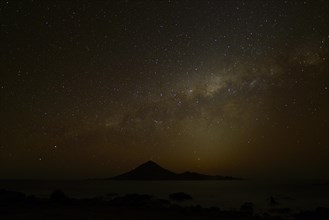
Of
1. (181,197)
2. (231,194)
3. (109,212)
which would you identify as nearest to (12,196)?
(109,212)

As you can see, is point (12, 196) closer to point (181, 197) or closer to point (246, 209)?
point (246, 209)

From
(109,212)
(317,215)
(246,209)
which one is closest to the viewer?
(109,212)

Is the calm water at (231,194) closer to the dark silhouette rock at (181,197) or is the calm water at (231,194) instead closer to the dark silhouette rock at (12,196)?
the dark silhouette rock at (181,197)

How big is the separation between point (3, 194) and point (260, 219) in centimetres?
3424

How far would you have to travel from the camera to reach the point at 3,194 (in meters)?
46.3

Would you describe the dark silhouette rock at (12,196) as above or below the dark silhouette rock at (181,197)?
above

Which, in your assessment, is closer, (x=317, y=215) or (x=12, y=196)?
(x=317, y=215)

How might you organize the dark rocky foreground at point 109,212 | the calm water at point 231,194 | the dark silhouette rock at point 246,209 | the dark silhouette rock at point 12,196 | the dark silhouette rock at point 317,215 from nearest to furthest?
1. the dark rocky foreground at point 109,212
2. the dark silhouette rock at point 317,215
3. the dark silhouette rock at point 246,209
4. the dark silhouette rock at point 12,196
5. the calm water at point 231,194

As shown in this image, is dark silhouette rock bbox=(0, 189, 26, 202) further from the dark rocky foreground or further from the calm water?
the calm water

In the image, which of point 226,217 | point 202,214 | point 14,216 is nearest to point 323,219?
point 226,217

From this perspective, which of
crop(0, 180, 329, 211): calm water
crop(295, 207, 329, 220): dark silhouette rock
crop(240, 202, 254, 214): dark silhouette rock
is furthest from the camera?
crop(0, 180, 329, 211): calm water

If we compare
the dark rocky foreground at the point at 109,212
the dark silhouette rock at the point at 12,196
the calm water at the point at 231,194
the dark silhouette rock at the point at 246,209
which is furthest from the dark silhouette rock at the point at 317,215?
the dark silhouette rock at the point at 12,196

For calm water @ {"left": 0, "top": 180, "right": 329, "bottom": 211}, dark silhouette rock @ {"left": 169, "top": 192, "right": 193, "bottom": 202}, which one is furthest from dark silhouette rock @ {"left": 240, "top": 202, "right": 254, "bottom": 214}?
dark silhouette rock @ {"left": 169, "top": 192, "right": 193, "bottom": 202}

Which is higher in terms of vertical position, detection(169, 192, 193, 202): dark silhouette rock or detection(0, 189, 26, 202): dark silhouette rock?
detection(0, 189, 26, 202): dark silhouette rock
